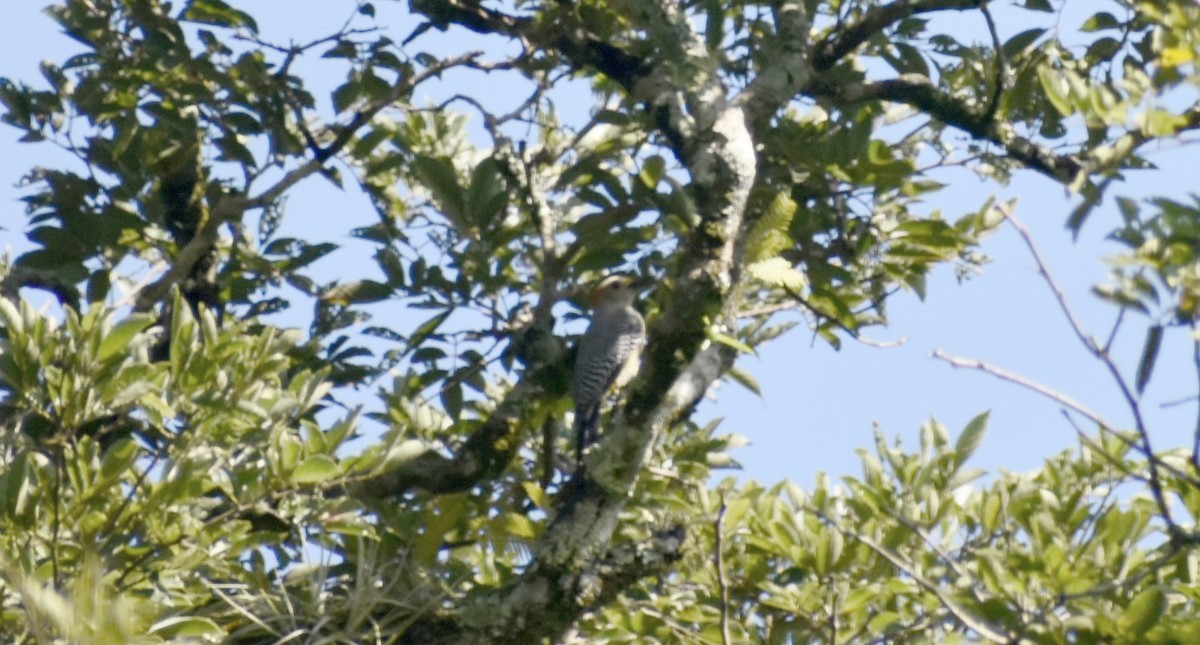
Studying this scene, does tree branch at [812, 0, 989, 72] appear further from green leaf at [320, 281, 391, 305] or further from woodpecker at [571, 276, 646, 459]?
green leaf at [320, 281, 391, 305]

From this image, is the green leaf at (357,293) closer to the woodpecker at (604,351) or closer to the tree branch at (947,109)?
the woodpecker at (604,351)

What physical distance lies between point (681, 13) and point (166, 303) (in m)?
1.96

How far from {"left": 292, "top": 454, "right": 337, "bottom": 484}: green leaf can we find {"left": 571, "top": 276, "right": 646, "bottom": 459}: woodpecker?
1.18m

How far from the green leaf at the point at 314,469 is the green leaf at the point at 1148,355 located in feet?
6.17

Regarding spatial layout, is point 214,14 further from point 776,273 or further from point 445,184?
point 776,273

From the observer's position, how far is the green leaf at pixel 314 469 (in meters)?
3.27

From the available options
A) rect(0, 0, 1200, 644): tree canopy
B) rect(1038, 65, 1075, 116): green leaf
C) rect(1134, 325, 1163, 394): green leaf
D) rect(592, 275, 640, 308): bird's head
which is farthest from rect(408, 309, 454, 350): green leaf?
rect(1134, 325, 1163, 394): green leaf

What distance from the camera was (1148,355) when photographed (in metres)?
2.06

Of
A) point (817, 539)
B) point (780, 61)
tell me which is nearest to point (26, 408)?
point (817, 539)

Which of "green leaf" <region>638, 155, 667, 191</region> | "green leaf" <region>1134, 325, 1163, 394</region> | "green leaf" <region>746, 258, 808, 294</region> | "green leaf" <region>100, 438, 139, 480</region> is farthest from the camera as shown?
"green leaf" <region>638, 155, 667, 191</region>

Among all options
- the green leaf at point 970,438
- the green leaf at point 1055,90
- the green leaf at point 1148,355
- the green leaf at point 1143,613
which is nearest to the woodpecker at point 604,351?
the green leaf at point 970,438

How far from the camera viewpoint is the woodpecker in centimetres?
482

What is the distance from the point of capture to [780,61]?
429cm

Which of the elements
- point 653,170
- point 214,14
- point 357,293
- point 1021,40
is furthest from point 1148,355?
point 214,14
